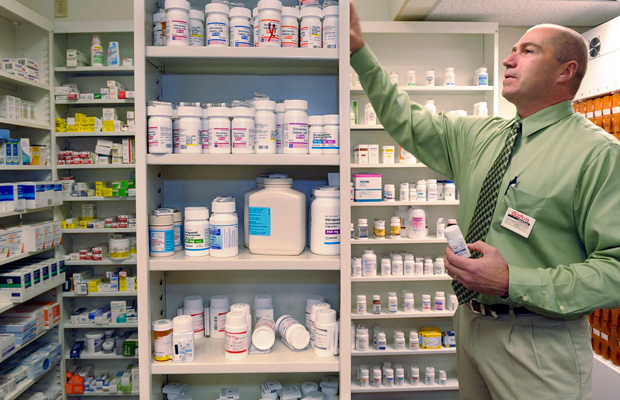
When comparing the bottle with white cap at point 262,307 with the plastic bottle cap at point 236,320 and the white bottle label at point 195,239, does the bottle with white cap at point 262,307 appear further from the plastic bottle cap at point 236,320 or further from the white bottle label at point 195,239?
the white bottle label at point 195,239

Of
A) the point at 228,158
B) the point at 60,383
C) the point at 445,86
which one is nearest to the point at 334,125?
the point at 228,158

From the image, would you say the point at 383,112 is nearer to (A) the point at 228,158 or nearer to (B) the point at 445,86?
(A) the point at 228,158

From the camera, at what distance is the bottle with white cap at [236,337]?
1.32 m

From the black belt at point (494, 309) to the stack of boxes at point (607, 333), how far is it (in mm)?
2028

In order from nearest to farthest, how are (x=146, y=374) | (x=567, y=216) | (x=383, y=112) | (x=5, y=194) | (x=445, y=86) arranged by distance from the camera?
1. (x=146, y=374)
2. (x=567, y=216)
3. (x=383, y=112)
4. (x=5, y=194)
5. (x=445, y=86)

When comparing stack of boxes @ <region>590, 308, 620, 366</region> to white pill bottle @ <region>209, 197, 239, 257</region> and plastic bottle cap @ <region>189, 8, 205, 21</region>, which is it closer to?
white pill bottle @ <region>209, 197, 239, 257</region>

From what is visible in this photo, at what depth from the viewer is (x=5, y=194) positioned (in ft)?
9.82

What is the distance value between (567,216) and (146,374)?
1.47m

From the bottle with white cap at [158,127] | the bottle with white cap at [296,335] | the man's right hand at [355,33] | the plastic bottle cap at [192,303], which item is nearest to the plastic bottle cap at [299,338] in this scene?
the bottle with white cap at [296,335]

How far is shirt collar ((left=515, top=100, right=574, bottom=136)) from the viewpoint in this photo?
154 cm

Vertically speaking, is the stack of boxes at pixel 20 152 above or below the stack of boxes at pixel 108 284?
above

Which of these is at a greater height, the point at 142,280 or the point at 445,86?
the point at 445,86

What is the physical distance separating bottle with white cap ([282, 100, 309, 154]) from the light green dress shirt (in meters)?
0.39

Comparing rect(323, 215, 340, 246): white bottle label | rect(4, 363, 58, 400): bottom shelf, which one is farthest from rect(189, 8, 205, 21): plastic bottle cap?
rect(4, 363, 58, 400): bottom shelf
